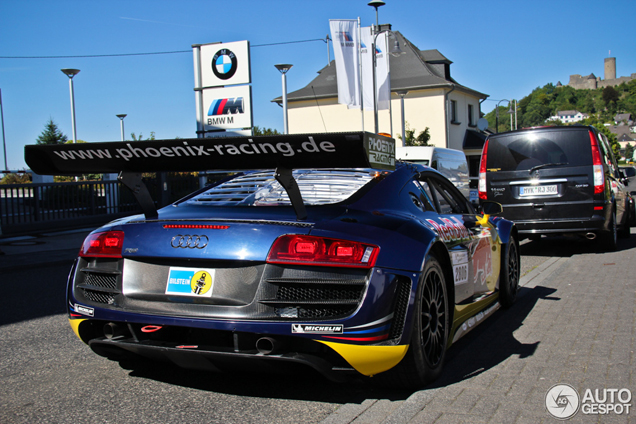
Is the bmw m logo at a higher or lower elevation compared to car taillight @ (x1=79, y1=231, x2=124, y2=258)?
higher

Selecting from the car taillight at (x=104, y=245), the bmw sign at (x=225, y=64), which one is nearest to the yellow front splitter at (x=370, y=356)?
the car taillight at (x=104, y=245)

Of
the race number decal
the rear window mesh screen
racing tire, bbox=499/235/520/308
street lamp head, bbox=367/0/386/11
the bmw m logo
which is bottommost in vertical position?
racing tire, bbox=499/235/520/308

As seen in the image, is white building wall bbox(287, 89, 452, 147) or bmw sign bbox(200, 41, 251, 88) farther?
white building wall bbox(287, 89, 452, 147)

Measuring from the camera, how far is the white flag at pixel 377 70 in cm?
2475

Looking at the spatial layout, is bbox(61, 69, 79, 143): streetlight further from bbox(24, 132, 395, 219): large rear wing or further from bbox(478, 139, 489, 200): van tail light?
bbox(24, 132, 395, 219): large rear wing

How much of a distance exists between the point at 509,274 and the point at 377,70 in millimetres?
20732

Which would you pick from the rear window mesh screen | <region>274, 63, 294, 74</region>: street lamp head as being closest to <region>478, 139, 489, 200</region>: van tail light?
the rear window mesh screen

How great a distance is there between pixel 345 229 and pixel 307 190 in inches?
32.2

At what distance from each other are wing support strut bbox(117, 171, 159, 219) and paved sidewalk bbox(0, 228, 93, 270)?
20.8ft

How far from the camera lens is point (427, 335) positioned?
11.5ft

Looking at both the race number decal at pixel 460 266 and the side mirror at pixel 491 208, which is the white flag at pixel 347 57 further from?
the race number decal at pixel 460 266

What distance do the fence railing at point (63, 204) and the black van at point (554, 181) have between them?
34.3 feet

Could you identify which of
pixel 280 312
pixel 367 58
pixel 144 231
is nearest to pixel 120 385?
pixel 144 231

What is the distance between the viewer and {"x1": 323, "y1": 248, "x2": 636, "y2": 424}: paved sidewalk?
3.09m
